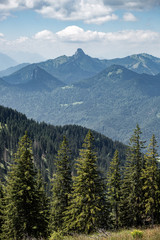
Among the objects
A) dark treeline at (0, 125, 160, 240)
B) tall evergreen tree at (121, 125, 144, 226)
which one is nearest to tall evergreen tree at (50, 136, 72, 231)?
dark treeline at (0, 125, 160, 240)

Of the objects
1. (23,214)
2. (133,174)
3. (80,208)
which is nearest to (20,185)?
(23,214)

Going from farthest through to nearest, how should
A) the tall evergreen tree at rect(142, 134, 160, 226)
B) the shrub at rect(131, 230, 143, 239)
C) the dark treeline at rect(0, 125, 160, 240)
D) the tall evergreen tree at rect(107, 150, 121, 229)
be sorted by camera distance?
the tall evergreen tree at rect(107, 150, 121, 229) → the tall evergreen tree at rect(142, 134, 160, 226) → the dark treeline at rect(0, 125, 160, 240) → the shrub at rect(131, 230, 143, 239)

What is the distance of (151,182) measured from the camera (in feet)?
121

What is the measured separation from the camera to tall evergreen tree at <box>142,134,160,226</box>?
3634 cm

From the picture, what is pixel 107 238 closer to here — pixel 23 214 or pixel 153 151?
pixel 23 214

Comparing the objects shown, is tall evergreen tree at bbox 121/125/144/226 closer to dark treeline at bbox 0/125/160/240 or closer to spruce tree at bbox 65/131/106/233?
dark treeline at bbox 0/125/160/240

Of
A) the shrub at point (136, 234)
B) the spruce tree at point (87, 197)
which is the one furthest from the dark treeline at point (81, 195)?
the shrub at point (136, 234)

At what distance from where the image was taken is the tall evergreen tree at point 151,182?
3634 cm

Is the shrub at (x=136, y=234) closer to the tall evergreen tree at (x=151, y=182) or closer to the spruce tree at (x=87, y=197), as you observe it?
the spruce tree at (x=87, y=197)

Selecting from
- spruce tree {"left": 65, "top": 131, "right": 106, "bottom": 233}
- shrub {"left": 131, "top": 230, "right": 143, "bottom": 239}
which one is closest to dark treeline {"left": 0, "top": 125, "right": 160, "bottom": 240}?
spruce tree {"left": 65, "top": 131, "right": 106, "bottom": 233}

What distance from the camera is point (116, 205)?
41.7 metres

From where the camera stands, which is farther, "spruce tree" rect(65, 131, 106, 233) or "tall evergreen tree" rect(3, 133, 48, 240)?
"spruce tree" rect(65, 131, 106, 233)

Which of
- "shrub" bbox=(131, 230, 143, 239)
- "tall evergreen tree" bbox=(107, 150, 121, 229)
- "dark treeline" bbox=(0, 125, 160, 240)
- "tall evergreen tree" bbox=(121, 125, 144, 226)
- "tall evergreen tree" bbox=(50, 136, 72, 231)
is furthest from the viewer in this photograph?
"tall evergreen tree" bbox=(107, 150, 121, 229)

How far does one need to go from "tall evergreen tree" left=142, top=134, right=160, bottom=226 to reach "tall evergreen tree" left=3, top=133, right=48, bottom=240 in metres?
15.2
